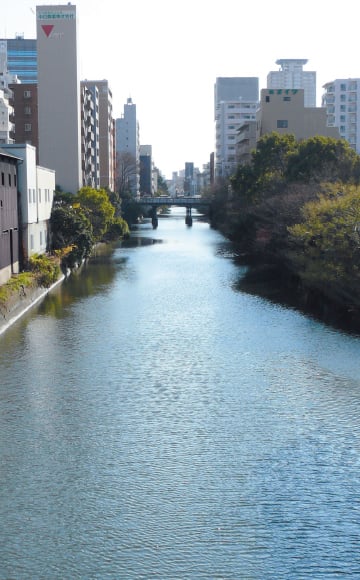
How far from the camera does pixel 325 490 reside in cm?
1133

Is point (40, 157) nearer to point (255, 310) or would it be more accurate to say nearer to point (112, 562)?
point (255, 310)

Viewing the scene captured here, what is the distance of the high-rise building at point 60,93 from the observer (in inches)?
2154

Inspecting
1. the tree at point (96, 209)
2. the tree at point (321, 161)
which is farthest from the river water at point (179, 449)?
the tree at point (96, 209)

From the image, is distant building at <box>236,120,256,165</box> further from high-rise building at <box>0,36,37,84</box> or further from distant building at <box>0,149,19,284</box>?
high-rise building at <box>0,36,37,84</box>

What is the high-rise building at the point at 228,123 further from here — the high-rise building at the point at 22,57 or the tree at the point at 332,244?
the tree at the point at 332,244

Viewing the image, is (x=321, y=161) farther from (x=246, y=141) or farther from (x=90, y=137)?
(x=246, y=141)

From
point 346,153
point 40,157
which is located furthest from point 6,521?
point 40,157

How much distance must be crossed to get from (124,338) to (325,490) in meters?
10.7

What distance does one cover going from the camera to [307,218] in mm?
29203

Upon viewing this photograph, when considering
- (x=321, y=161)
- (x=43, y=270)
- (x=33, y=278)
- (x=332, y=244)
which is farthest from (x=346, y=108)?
(x=332, y=244)

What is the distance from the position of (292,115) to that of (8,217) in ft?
124

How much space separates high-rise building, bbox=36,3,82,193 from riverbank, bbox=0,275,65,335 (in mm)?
28752

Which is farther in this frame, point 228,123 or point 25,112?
point 228,123

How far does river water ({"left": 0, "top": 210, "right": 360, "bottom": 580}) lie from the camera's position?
9703 mm
